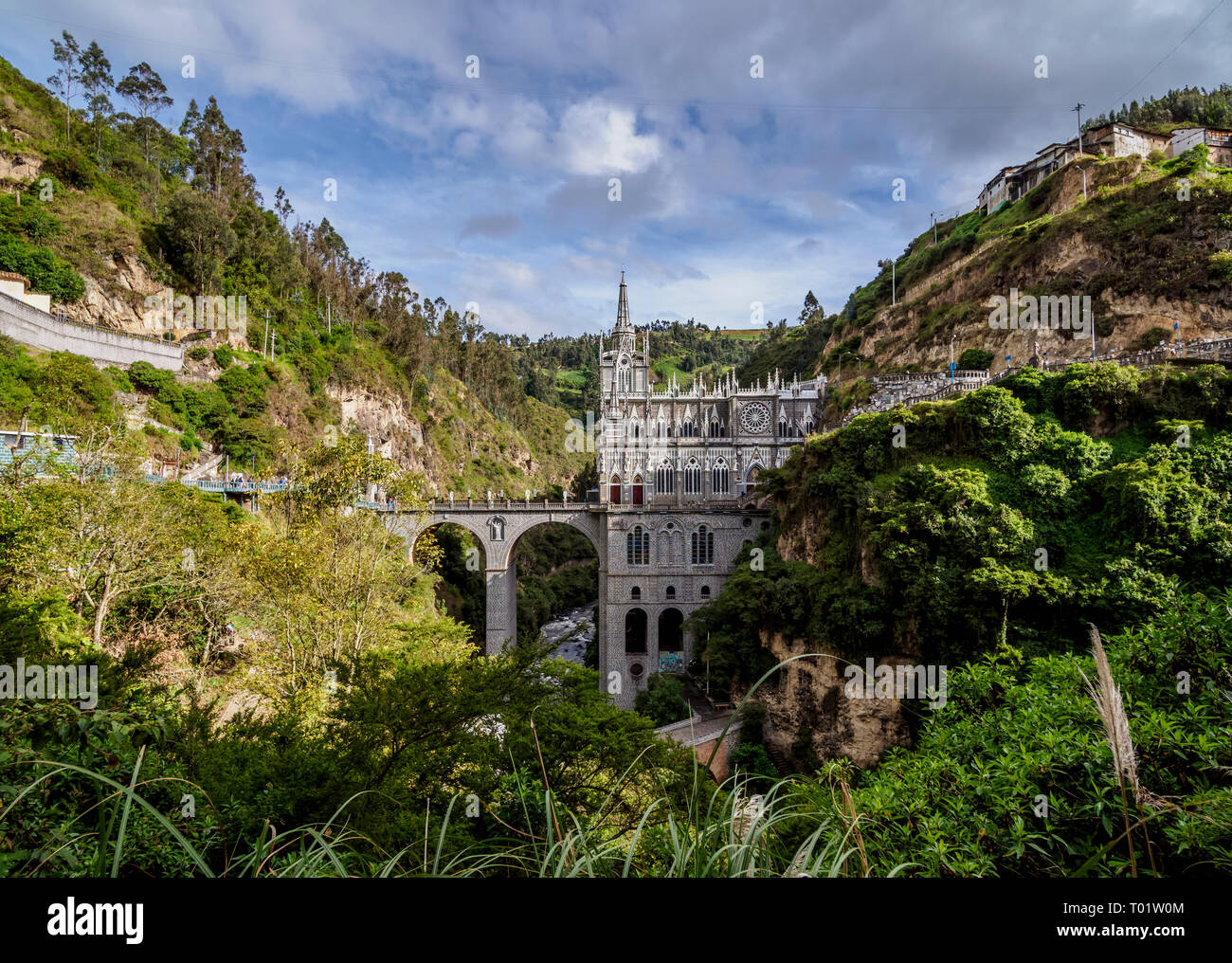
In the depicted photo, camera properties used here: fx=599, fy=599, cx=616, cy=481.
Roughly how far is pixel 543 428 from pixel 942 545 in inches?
3017

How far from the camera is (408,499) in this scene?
1878 centimetres

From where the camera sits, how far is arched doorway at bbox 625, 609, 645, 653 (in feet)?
135

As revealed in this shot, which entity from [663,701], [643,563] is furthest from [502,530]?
[663,701]

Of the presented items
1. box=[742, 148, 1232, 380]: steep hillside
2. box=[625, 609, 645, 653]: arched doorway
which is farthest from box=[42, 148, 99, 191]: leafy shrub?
box=[742, 148, 1232, 380]: steep hillside

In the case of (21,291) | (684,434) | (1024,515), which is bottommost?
(1024,515)

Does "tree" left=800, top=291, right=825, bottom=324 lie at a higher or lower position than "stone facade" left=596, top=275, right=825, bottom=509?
higher

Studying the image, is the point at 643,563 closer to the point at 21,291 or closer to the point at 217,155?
the point at 21,291

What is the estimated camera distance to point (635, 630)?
42.4 m

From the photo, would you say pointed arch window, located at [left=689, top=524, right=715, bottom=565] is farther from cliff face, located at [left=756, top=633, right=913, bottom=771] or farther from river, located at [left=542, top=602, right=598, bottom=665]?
river, located at [left=542, top=602, right=598, bottom=665]

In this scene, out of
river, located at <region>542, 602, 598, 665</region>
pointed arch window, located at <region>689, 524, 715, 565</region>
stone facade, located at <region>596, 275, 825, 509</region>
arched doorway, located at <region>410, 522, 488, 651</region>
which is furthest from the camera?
river, located at <region>542, 602, 598, 665</region>

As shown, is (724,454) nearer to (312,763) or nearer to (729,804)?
(312,763)

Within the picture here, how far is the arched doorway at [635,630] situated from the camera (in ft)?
135

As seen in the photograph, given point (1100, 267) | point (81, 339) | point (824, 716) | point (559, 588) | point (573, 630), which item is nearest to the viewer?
point (824, 716)
